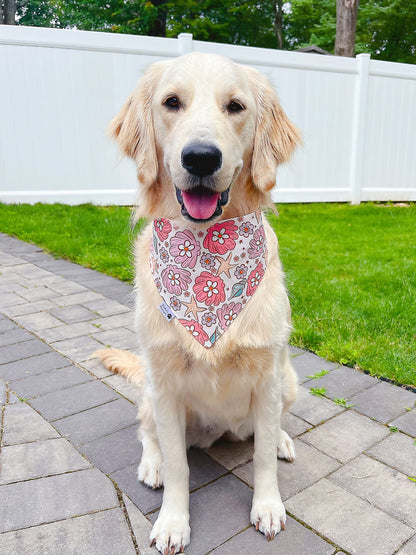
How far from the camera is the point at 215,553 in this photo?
1.73 m

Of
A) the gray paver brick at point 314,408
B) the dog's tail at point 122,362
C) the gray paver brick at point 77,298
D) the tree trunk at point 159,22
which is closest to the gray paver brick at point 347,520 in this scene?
the gray paver brick at point 314,408

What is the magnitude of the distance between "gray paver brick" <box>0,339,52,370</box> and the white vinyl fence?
4621 millimetres

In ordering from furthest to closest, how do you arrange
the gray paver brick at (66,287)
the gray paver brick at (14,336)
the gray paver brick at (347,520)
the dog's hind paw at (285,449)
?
the gray paver brick at (66,287), the gray paver brick at (14,336), the dog's hind paw at (285,449), the gray paver brick at (347,520)

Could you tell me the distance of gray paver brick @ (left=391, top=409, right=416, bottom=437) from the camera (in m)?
2.43

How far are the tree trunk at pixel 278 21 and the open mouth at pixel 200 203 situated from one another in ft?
73.5

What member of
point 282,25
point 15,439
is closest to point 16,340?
point 15,439

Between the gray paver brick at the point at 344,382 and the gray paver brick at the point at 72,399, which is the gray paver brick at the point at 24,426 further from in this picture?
the gray paver brick at the point at 344,382

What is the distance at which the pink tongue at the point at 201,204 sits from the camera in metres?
1.79

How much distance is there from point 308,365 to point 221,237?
154 cm

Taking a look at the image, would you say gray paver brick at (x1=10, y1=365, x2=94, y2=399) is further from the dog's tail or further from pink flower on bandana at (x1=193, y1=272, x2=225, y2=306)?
pink flower on bandana at (x1=193, y1=272, x2=225, y2=306)

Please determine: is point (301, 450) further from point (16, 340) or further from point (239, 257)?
point (16, 340)

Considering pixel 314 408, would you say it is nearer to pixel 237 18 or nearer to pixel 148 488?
pixel 148 488

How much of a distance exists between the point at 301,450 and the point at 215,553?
29.0 inches

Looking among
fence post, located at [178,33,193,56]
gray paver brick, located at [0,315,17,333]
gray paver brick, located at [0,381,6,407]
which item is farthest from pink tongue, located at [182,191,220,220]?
fence post, located at [178,33,193,56]
